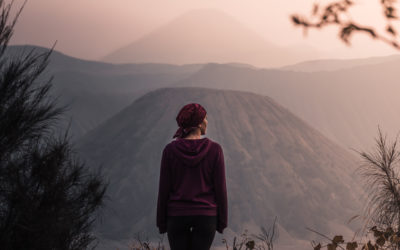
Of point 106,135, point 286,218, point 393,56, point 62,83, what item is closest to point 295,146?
point 286,218

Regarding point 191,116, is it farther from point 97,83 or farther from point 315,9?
point 97,83

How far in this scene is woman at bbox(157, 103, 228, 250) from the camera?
13.5ft

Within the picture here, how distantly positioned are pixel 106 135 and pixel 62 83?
5715 centimetres

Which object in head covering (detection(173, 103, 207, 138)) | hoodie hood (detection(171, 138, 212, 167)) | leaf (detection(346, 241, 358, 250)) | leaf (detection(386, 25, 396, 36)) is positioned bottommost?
leaf (detection(346, 241, 358, 250))

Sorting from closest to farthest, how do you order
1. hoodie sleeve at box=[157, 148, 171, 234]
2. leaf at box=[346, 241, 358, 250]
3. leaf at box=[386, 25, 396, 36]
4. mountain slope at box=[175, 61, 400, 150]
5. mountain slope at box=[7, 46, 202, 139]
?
1. hoodie sleeve at box=[157, 148, 171, 234]
2. leaf at box=[346, 241, 358, 250]
3. leaf at box=[386, 25, 396, 36]
4. mountain slope at box=[7, 46, 202, 139]
5. mountain slope at box=[175, 61, 400, 150]

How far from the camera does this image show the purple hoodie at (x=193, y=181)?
4.14 metres

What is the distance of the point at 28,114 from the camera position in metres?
5.14

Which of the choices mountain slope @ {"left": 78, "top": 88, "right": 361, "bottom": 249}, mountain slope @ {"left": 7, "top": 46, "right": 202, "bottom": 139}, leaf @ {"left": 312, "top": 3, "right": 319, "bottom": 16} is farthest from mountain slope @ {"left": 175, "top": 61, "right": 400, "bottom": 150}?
leaf @ {"left": 312, "top": 3, "right": 319, "bottom": 16}

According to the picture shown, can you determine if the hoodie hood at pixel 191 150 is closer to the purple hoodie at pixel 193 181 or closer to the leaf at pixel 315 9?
the purple hoodie at pixel 193 181

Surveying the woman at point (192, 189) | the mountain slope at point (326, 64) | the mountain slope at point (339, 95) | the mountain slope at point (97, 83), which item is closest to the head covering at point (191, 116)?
the woman at point (192, 189)

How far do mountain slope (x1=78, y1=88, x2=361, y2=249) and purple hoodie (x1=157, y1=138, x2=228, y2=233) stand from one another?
168ft

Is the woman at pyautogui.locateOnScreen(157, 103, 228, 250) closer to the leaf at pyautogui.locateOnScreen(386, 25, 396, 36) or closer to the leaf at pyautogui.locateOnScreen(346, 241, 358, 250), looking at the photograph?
the leaf at pyautogui.locateOnScreen(346, 241, 358, 250)

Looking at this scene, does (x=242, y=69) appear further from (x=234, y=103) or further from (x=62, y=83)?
(x=234, y=103)

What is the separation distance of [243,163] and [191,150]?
61676mm
